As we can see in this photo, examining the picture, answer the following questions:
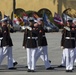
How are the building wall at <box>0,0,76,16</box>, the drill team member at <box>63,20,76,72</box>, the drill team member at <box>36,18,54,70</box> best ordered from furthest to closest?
the building wall at <box>0,0,76,16</box> < the drill team member at <box>36,18,54,70</box> < the drill team member at <box>63,20,76,72</box>

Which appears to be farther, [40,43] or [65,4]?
[65,4]

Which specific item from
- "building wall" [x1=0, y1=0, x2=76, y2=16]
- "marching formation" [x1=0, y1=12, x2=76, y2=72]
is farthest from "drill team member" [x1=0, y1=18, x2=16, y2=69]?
"building wall" [x1=0, y1=0, x2=76, y2=16]

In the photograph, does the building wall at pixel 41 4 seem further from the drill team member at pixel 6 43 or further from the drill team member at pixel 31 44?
the drill team member at pixel 31 44

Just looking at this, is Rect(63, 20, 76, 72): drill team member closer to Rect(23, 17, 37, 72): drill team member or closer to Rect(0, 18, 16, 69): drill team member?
Rect(23, 17, 37, 72): drill team member

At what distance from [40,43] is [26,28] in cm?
83

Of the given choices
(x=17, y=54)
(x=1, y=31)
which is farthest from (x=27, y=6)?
(x=1, y=31)

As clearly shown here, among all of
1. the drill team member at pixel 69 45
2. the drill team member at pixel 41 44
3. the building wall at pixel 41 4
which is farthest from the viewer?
the building wall at pixel 41 4

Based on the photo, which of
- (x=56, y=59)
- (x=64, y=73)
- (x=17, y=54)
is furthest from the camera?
(x=17, y=54)

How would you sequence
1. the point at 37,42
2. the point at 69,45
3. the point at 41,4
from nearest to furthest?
the point at 69,45
the point at 37,42
the point at 41,4

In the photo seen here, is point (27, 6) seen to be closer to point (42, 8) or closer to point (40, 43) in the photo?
point (42, 8)

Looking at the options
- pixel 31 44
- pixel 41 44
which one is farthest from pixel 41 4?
pixel 31 44

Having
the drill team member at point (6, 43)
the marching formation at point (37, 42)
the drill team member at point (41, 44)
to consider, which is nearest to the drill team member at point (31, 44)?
the marching formation at point (37, 42)

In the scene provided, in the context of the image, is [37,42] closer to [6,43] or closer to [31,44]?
[31,44]

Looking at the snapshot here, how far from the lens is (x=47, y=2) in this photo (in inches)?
2143
